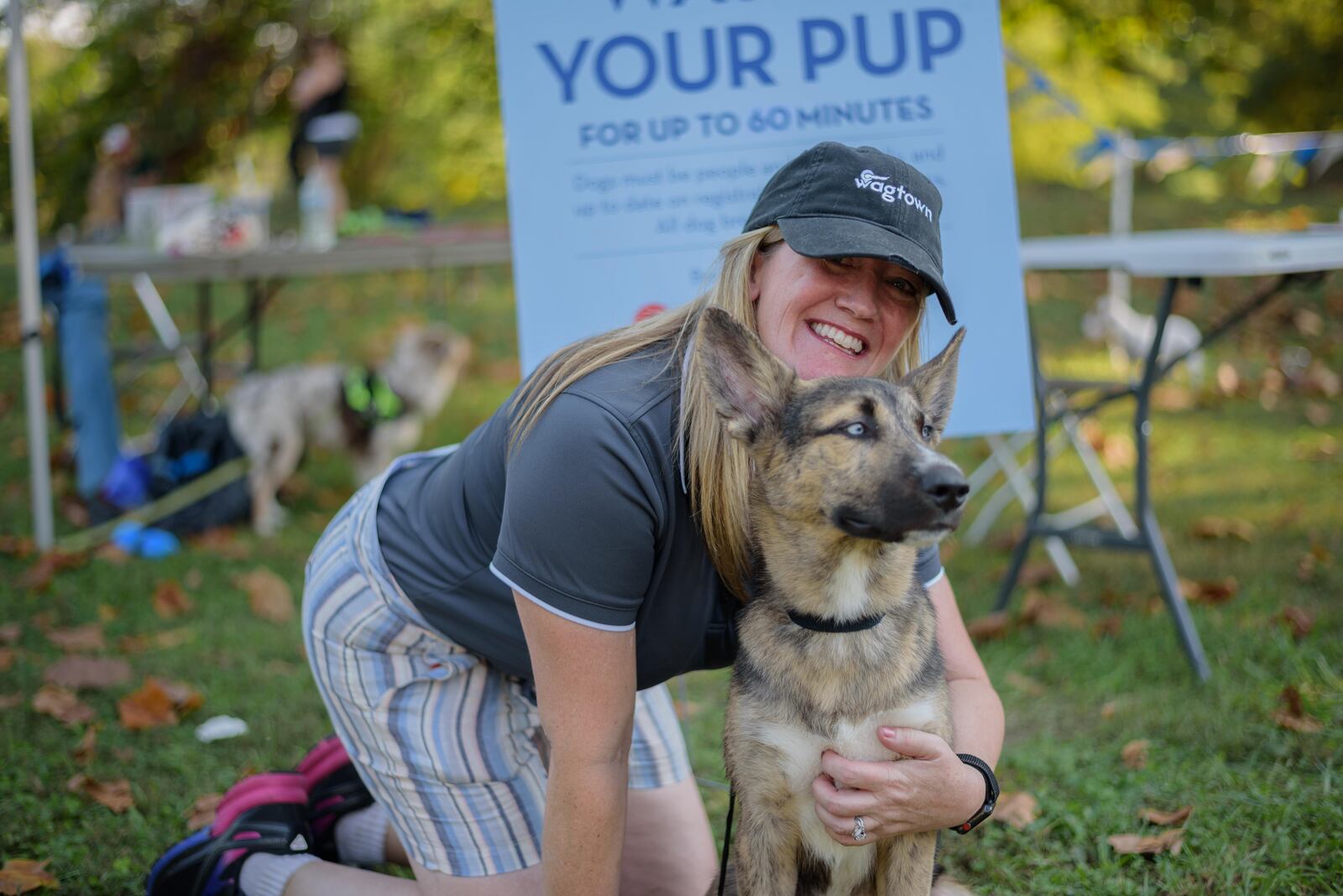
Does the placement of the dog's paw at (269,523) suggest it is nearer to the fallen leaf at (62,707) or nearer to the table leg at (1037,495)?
the fallen leaf at (62,707)

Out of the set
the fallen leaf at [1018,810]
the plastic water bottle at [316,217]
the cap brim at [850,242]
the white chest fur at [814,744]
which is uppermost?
the plastic water bottle at [316,217]

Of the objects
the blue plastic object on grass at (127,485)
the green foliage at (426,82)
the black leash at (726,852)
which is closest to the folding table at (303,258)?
the blue plastic object on grass at (127,485)

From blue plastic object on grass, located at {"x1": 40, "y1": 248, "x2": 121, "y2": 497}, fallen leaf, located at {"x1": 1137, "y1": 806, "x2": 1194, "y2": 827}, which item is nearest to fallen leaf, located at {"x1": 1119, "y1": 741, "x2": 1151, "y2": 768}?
fallen leaf, located at {"x1": 1137, "y1": 806, "x2": 1194, "y2": 827}

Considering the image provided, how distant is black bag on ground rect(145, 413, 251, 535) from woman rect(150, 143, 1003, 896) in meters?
4.11

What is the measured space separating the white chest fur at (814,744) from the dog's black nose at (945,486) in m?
0.52

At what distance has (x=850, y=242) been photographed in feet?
6.61

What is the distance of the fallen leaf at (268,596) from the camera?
5.29 metres

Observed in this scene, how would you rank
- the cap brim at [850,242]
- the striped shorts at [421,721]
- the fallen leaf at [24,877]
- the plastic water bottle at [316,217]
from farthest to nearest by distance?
1. the plastic water bottle at [316,217]
2. the fallen leaf at [24,877]
3. the striped shorts at [421,721]
4. the cap brim at [850,242]

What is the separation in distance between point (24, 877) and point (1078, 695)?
3579 millimetres

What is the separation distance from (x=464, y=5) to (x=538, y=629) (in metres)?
11.9

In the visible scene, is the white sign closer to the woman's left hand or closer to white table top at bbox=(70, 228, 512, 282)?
the woman's left hand

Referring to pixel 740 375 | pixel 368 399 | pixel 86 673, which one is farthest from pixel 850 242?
pixel 368 399

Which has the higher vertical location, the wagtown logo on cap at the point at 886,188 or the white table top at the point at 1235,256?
the wagtown logo on cap at the point at 886,188

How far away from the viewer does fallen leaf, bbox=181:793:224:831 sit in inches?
132
